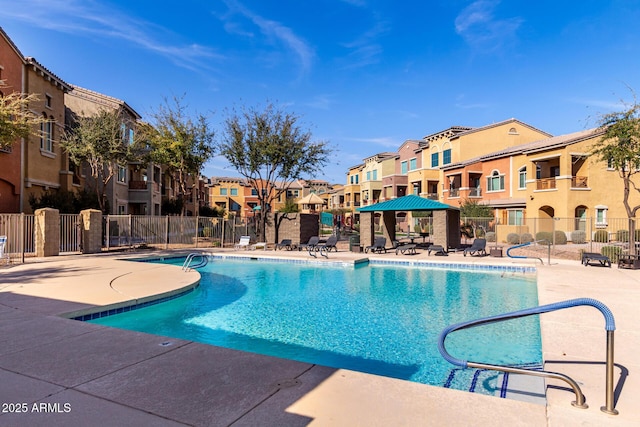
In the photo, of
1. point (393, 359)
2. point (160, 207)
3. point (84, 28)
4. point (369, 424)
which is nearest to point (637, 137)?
point (393, 359)

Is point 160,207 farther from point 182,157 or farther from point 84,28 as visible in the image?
point 84,28

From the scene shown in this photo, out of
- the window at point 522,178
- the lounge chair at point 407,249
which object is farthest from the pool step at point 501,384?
the window at point 522,178

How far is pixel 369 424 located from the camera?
9.32ft

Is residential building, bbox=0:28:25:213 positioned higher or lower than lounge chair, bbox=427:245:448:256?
higher

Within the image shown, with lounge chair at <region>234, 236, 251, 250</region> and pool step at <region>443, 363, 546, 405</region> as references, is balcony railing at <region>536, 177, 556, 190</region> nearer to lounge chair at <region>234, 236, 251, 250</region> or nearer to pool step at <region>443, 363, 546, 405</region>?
lounge chair at <region>234, 236, 251, 250</region>

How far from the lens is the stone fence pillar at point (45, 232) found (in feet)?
51.1

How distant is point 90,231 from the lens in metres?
17.3

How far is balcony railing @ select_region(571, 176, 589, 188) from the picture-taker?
2668cm

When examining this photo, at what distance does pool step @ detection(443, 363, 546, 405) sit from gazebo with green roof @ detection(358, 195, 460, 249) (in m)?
14.4

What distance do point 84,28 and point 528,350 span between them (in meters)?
16.4

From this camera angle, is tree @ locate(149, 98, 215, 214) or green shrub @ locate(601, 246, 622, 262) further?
tree @ locate(149, 98, 215, 214)

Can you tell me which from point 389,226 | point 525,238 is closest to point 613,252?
point 525,238

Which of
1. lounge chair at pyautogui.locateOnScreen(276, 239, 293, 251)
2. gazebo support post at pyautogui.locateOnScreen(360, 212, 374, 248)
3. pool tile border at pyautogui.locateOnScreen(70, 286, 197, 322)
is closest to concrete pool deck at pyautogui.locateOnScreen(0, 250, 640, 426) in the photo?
pool tile border at pyautogui.locateOnScreen(70, 286, 197, 322)

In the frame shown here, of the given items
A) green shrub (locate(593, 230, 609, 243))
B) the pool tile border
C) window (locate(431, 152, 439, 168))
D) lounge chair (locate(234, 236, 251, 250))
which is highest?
window (locate(431, 152, 439, 168))
